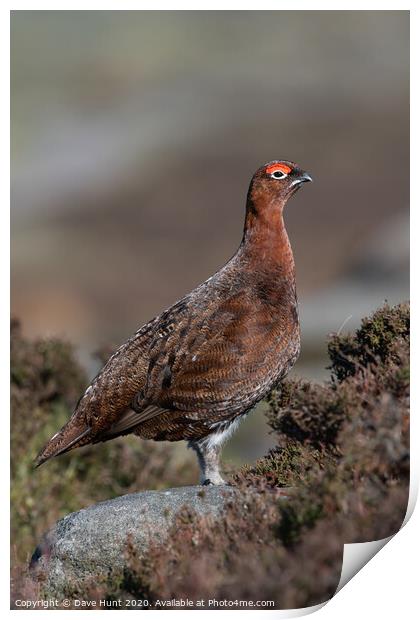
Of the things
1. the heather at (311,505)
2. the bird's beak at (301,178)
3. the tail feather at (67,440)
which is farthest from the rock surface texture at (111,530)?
the bird's beak at (301,178)

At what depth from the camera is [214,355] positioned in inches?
242

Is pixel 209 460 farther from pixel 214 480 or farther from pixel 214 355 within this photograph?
pixel 214 355

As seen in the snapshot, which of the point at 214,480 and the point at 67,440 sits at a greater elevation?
the point at 67,440

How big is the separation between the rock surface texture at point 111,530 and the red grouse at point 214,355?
0.49 m

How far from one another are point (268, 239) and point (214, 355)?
35.0 inches

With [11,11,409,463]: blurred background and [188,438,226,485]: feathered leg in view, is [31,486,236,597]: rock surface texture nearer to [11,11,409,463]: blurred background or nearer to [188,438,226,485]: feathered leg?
[188,438,226,485]: feathered leg

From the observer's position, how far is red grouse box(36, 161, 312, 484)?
6098mm

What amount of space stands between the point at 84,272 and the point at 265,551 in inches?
177

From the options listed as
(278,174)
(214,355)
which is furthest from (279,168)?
(214,355)

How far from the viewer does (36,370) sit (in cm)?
977

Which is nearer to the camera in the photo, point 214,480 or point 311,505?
point 311,505

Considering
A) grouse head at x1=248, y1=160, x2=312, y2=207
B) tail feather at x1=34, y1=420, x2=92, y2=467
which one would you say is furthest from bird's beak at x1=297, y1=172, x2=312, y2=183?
tail feather at x1=34, y1=420, x2=92, y2=467

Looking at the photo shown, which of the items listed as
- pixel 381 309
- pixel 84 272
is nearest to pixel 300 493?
pixel 381 309

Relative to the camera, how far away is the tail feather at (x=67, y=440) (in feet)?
21.3
